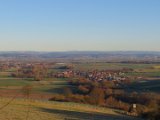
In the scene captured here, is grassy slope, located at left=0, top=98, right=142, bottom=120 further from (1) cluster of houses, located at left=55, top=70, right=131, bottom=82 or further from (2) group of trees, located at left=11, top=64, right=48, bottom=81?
(2) group of trees, located at left=11, top=64, right=48, bottom=81

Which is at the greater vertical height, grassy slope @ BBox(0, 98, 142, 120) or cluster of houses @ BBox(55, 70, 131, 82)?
grassy slope @ BBox(0, 98, 142, 120)

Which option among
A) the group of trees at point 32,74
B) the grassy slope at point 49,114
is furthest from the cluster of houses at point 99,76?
the grassy slope at point 49,114

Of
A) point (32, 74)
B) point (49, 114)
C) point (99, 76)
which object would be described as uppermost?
point (49, 114)

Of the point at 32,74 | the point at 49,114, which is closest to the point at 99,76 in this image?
the point at 32,74

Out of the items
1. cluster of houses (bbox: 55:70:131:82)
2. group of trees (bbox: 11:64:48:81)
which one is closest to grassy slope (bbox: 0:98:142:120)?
cluster of houses (bbox: 55:70:131:82)

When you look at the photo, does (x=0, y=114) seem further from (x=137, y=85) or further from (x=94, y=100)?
(x=137, y=85)

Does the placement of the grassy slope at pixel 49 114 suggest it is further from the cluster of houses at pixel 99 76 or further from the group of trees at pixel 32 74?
the group of trees at pixel 32 74

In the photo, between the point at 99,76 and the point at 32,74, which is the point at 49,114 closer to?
the point at 99,76

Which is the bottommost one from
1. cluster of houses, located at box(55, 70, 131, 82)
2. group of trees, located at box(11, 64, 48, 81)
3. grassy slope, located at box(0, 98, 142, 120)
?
cluster of houses, located at box(55, 70, 131, 82)

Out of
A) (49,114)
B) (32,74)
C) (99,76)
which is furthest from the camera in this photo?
(32,74)

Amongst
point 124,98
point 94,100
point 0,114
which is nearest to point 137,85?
point 124,98

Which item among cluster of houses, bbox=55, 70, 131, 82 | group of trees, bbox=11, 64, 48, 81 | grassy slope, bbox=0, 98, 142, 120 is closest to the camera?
grassy slope, bbox=0, 98, 142, 120
